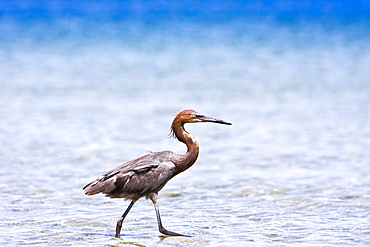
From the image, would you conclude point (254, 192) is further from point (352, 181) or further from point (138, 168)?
point (138, 168)

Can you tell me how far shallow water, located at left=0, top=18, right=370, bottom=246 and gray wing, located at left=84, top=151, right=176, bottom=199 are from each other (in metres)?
0.54

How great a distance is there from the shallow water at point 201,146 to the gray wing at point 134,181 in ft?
1.76

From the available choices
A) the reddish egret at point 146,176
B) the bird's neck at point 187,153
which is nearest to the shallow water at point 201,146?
the reddish egret at point 146,176

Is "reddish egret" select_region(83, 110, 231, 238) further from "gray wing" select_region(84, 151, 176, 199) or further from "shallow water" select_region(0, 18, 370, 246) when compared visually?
"shallow water" select_region(0, 18, 370, 246)

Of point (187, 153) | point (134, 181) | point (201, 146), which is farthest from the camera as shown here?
point (201, 146)

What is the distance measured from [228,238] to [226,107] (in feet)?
37.3

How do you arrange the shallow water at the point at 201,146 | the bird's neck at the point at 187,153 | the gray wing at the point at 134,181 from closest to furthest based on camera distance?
the gray wing at the point at 134,181 → the bird's neck at the point at 187,153 → the shallow water at the point at 201,146

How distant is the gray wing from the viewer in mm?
7164

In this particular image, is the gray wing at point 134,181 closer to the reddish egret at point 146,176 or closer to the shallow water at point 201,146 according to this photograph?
the reddish egret at point 146,176

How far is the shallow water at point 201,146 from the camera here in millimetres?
7770

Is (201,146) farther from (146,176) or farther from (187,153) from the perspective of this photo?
(146,176)

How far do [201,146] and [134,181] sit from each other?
6036 millimetres

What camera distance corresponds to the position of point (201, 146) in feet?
43.1

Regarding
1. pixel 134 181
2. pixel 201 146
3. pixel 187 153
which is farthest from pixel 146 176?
pixel 201 146
